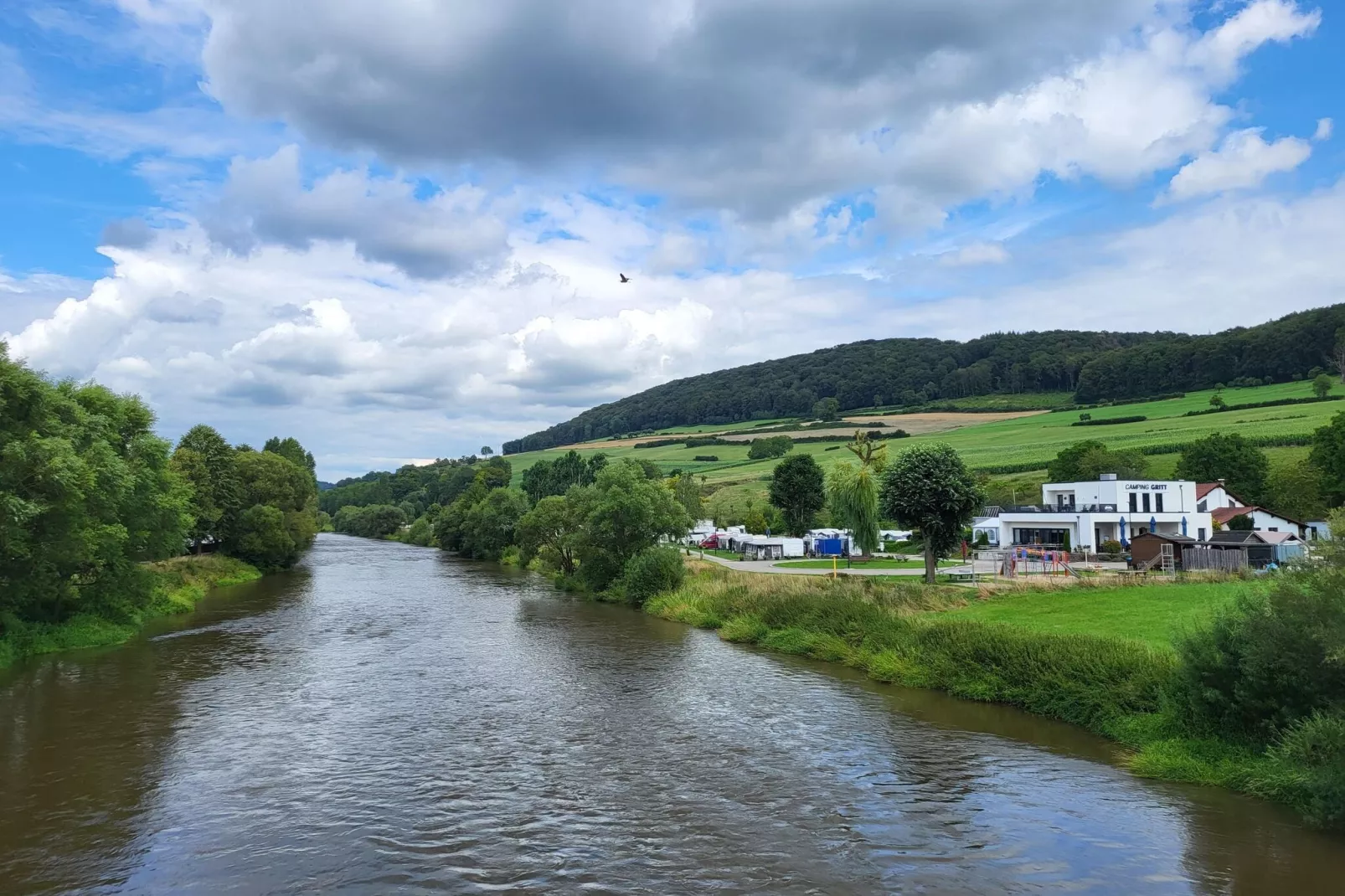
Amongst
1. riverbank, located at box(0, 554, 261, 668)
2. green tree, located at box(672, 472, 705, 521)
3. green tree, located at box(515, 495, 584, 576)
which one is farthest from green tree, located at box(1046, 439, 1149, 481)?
riverbank, located at box(0, 554, 261, 668)

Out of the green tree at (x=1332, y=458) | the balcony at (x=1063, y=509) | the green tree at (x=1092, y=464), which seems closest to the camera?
the green tree at (x=1332, y=458)

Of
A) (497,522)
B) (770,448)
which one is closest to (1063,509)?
(497,522)

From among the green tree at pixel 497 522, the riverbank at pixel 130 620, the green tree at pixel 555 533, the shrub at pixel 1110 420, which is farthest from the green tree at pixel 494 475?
the shrub at pixel 1110 420

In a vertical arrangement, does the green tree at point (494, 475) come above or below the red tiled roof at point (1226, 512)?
above

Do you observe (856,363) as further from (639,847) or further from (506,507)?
(639,847)

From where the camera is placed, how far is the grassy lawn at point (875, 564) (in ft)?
178

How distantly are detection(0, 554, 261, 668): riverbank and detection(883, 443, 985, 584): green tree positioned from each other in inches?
1449

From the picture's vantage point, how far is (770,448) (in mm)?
144625

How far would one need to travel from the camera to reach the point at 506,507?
310ft

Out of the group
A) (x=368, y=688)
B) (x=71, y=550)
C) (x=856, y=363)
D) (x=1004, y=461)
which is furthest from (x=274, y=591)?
(x=856, y=363)

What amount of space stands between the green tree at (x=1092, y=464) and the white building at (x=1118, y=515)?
58.8 feet

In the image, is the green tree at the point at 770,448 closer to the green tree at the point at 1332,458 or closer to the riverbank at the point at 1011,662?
the green tree at the point at 1332,458

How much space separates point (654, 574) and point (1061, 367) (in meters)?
140

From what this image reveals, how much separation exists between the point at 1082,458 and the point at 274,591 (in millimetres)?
76019
